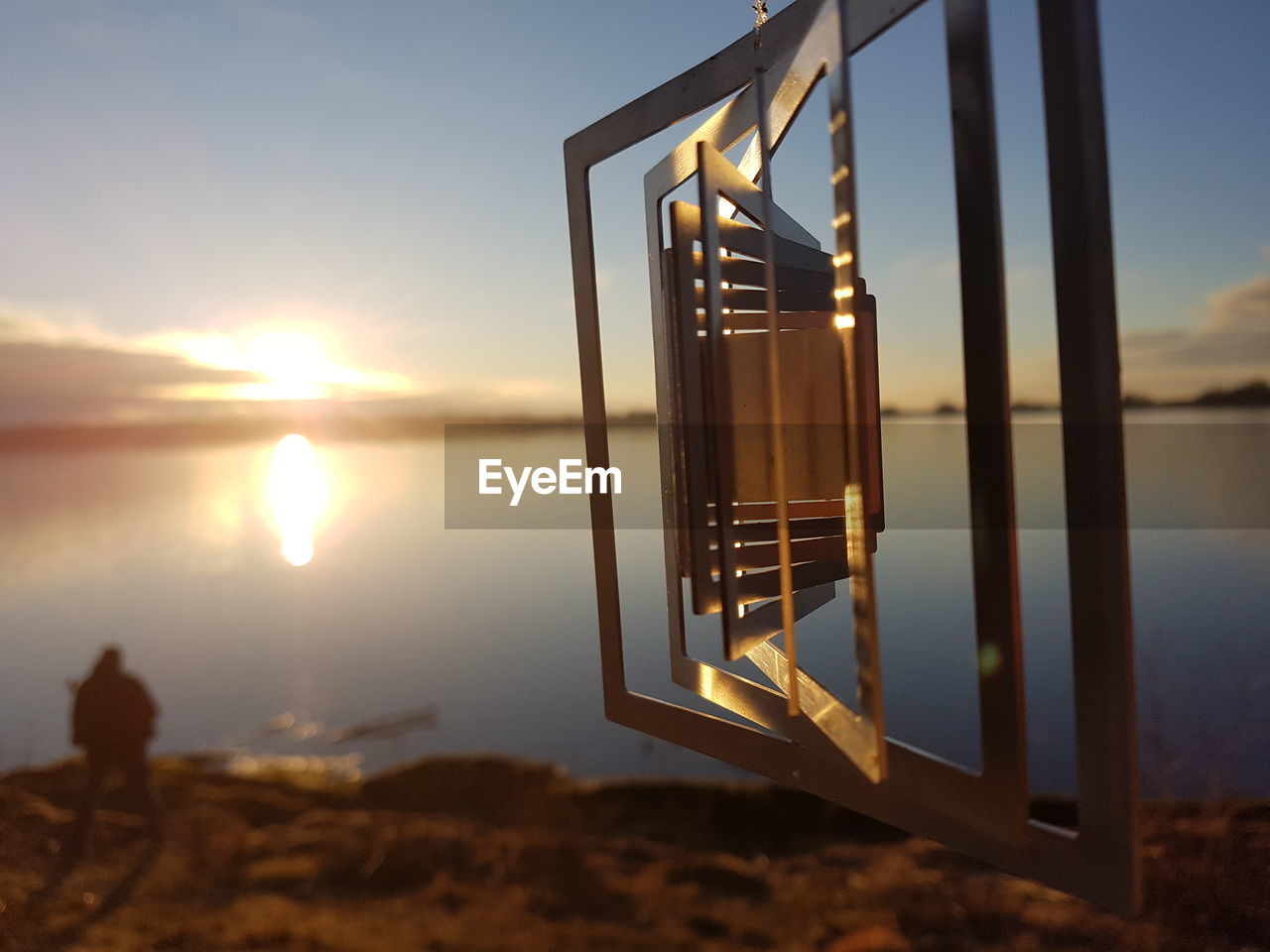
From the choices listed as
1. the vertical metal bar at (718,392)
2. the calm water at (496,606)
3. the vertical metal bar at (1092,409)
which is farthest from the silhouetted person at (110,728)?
the vertical metal bar at (1092,409)

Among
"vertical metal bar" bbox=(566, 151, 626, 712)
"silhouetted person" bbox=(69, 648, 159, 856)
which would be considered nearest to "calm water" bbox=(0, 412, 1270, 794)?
"vertical metal bar" bbox=(566, 151, 626, 712)

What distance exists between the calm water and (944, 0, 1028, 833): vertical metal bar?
3.7 inches

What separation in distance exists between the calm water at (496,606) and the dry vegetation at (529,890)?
61 cm

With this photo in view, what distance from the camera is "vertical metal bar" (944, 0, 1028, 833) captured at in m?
1.14

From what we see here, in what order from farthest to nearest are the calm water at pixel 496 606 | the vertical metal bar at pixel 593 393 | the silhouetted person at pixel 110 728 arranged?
the silhouetted person at pixel 110 728
the calm water at pixel 496 606
the vertical metal bar at pixel 593 393

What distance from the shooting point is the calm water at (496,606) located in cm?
255

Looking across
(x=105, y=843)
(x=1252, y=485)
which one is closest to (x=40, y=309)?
(x=105, y=843)

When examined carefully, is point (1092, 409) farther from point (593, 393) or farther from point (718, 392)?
point (593, 393)

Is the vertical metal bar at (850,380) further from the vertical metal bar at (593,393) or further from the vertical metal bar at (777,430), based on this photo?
the vertical metal bar at (593,393)

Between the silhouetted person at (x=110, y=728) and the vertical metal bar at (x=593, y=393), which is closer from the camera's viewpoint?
the vertical metal bar at (x=593, y=393)

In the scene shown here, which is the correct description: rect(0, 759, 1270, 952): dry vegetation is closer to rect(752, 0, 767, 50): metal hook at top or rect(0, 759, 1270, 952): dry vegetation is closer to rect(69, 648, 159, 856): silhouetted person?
rect(69, 648, 159, 856): silhouetted person

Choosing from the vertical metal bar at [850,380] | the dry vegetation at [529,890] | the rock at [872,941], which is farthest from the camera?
the rock at [872,941]

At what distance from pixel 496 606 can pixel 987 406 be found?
11390 millimetres

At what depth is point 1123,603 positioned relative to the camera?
3.59ft
